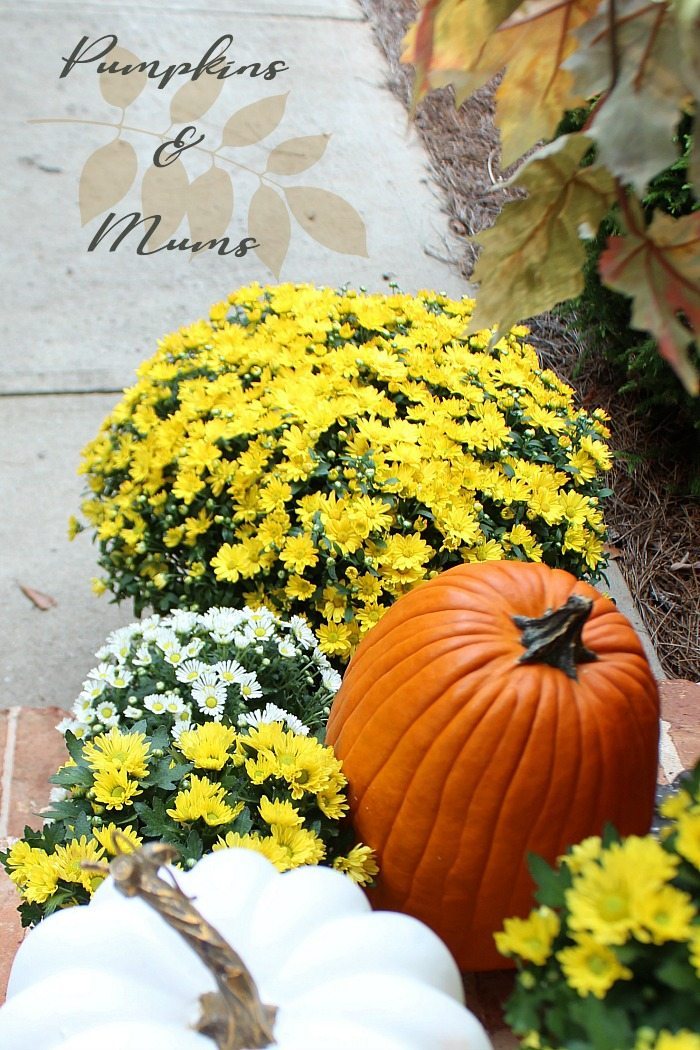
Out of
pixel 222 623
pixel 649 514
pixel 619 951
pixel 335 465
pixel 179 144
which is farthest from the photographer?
pixel 179 144

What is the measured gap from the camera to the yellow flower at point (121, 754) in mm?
1567

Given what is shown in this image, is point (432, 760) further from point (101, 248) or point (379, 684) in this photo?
point (101, 248)

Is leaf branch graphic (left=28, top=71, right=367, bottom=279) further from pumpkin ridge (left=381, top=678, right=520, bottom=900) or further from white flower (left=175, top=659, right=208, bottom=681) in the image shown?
pumpkin ridge (left=381, top=678, right=520, bottom=900)

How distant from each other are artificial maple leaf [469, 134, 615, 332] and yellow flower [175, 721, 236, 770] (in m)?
0.88

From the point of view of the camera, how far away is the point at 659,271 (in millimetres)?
810

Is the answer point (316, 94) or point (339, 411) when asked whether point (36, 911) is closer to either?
point (339, 411)

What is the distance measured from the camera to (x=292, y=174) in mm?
5012

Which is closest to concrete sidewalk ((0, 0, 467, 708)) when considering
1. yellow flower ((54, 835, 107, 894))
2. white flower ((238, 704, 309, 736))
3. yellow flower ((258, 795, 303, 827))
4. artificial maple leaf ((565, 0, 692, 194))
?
white flower ((238, 704, 309, 736))

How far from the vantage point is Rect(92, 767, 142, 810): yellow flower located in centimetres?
154

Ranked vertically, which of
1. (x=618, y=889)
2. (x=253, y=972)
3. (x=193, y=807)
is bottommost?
(x=193, y=807)

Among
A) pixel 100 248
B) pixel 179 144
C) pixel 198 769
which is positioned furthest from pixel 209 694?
pixel 179 144

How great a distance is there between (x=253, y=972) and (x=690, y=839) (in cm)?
57

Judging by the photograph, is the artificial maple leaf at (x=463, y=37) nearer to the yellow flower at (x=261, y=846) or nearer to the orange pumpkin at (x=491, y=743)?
the orange pumpkin at (x=491, y=743)

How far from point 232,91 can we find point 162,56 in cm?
40
